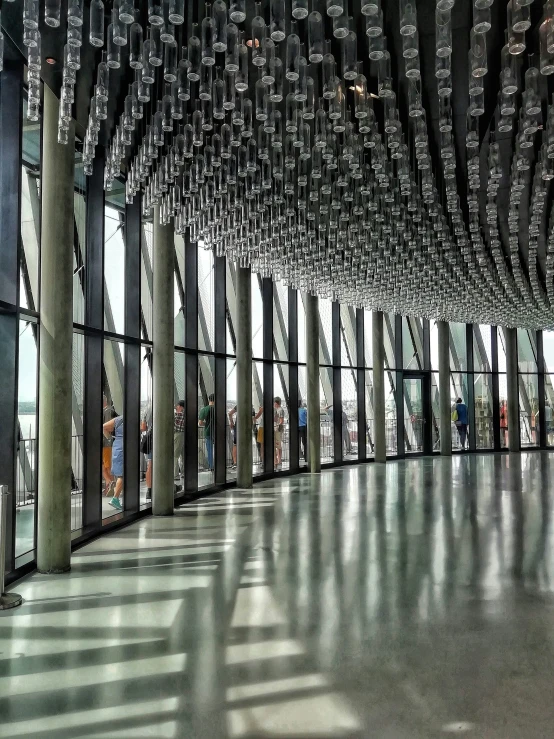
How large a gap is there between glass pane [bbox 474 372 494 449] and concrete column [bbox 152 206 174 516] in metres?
15.6

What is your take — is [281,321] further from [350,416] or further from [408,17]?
[408,17]

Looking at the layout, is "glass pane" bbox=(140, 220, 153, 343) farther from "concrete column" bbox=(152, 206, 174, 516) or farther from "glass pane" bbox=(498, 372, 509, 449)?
"glass pane" bbox=(498, 372, 509, 449)

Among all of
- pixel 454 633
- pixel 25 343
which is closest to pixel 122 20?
pixel 454 633

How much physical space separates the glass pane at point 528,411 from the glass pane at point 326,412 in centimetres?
926

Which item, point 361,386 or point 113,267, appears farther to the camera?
point 361,386

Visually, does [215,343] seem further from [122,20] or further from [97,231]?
[122,20]

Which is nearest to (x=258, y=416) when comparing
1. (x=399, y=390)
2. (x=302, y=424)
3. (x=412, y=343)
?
(x=302, y=424)

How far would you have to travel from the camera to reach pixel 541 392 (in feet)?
79.8

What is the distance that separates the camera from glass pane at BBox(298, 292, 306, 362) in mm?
17078

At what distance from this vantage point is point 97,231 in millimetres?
9055

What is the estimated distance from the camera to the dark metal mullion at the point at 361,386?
19297 millimetres

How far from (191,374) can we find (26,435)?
13.8 feet

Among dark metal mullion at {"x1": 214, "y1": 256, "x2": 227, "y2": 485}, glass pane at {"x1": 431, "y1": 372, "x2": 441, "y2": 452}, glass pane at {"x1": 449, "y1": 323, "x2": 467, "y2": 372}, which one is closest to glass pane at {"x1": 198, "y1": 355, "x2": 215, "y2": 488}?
dark metal mullion at {"x1": 214, "y1": 256, "x2": 227, "y2": 485}

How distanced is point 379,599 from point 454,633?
3.22 ft
